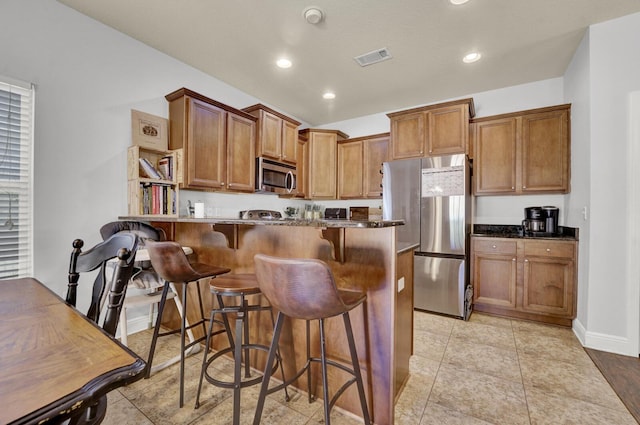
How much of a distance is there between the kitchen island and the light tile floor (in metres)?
0.17

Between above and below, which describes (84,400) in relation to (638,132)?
below

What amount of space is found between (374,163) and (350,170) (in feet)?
1.39

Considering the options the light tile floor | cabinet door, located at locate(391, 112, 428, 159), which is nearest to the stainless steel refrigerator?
cabinet door, located at locate(391, 112, 428, 159)

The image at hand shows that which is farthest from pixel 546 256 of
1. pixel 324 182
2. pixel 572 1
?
pixel 324 182

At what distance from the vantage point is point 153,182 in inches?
104

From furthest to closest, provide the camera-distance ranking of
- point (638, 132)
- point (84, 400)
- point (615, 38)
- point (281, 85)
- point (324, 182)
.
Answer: point (324, 182), point (281, 85), point (615, 38), point (638, 132), point (84, 400)

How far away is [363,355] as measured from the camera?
60.2 inches

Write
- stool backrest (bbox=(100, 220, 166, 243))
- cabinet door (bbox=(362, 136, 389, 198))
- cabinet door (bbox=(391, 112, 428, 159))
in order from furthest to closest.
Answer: cabinet door (bbox=(362, 136, 389, 198)) → cabinet door (bbox=(391, 112, 428, 159)) → stool backrest (bbox=(100, 220, 166, 243))

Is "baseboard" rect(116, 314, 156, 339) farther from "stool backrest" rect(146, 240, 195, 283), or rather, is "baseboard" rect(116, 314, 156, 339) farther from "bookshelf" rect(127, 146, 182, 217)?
"stool backrest" rect(146, 240, 195, 283)

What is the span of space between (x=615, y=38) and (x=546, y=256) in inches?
79.9

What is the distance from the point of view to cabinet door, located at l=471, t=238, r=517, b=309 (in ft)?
9.96

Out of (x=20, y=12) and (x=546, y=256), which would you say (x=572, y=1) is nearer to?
(x=546, y=256)

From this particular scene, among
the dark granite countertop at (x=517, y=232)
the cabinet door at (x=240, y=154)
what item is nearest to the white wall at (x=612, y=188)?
the dark granite countertop at (x=517, y=232)

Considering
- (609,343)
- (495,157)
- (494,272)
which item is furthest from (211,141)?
(609,343)
